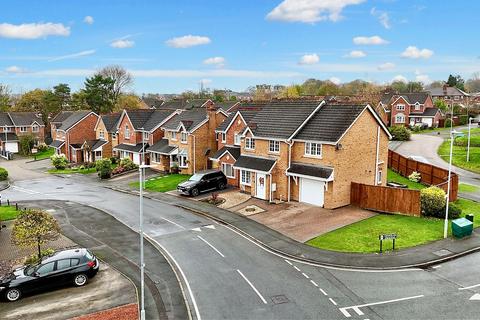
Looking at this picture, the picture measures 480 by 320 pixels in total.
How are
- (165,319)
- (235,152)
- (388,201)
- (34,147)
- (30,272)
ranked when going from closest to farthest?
(165,319)
(30,272)
(388,201)
(235,152)
(34,147)

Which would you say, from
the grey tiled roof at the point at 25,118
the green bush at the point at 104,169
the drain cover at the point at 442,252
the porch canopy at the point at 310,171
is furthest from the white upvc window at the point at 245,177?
the grey tiled roof at the point at 25,118

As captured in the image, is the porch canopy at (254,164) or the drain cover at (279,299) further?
the porch canopy at (254,164)

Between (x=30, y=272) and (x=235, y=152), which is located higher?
(x=235, y=152)

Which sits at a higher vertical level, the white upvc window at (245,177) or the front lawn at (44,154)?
the white upvc window at (245,177)

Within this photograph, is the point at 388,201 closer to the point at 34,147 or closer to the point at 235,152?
the point at 235,152

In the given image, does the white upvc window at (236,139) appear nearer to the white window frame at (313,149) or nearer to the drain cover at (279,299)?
the white window frame at (313,149)

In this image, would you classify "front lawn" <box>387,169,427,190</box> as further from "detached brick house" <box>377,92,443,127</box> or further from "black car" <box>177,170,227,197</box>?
"detached brick house" <box>377,92,443,127</box>

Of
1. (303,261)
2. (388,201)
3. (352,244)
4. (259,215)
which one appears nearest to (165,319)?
(303,261)

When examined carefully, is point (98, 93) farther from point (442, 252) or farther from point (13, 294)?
point (442, 252)
